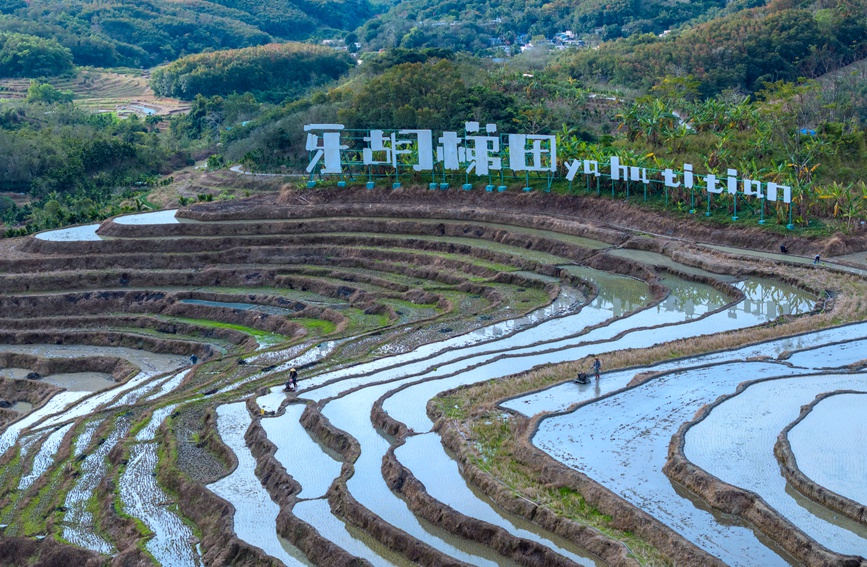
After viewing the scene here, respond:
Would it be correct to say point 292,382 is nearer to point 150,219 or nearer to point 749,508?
point 749,508

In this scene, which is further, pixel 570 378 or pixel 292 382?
pixel 292 382

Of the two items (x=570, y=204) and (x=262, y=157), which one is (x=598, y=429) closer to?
(x=570, y=204)

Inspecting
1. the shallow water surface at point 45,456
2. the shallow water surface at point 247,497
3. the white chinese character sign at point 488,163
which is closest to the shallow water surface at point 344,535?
the shallow water surface at point 247,497

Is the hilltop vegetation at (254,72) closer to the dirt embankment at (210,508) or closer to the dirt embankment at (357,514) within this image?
the dirt embankment at (210,508)

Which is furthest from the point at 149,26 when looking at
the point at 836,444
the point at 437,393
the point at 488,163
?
the point at 836,444

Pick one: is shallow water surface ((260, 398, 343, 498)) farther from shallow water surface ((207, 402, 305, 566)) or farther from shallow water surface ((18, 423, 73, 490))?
shallow water surface ((18, 423, 73, 490))
